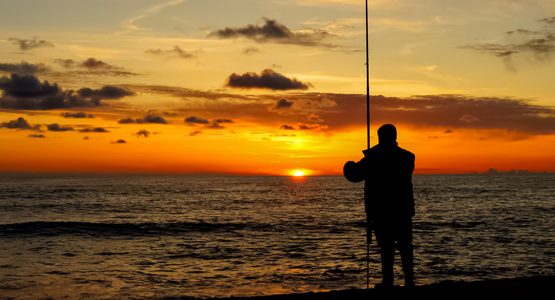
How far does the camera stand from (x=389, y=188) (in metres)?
8.02

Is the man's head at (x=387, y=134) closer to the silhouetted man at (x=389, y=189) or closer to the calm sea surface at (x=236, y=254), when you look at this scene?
the silhouetted man at (x=389, y=189)

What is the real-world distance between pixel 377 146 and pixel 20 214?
1802 inches

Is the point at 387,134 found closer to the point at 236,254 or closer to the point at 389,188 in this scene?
the point at 389,188

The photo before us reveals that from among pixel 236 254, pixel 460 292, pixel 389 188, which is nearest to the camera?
pixel 460 292

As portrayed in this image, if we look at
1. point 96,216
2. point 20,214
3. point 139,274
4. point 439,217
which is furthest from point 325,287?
point 20,214

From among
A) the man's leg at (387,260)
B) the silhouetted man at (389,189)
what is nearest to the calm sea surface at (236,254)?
the man's leg at (387,260)

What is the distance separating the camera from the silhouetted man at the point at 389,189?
26.1 feet

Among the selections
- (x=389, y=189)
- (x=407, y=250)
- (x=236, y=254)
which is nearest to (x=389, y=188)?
(x=389, y=189)

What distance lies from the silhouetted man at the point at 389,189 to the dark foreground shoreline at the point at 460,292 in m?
0.47

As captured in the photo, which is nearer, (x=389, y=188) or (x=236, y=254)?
(x=389, y=188)

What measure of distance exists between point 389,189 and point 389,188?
2cm

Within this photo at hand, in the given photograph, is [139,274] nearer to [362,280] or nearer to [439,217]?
[362,280]

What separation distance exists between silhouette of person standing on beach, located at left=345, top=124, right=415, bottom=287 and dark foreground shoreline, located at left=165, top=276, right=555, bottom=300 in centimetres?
48

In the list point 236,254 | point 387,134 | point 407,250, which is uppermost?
point 387,134
